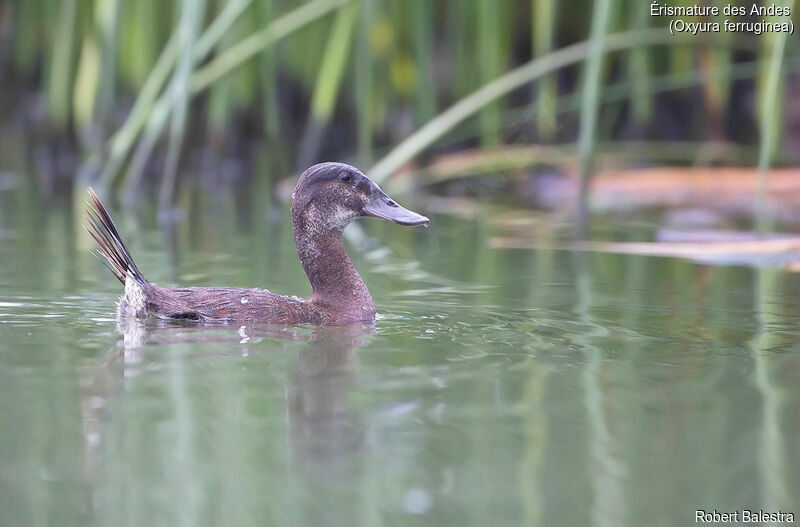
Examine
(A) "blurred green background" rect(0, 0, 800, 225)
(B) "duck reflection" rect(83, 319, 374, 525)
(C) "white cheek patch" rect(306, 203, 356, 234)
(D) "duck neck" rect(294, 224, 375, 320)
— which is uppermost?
(A) "blurred green background" rect(0, 0, 800, 225)

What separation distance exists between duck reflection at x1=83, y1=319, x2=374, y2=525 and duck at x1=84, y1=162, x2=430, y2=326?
0.85ft

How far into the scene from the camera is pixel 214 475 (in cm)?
256

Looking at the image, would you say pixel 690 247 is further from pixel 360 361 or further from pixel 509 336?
pixel 360 361

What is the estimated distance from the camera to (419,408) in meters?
3.09

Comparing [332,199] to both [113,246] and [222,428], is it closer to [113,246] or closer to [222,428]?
[113,246]

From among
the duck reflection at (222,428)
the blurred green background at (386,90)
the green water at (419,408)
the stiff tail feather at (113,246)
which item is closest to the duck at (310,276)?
the stiff tail feather at (113,246)

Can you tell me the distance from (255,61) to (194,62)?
7.27ft

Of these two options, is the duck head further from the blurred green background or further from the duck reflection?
the blurred green background

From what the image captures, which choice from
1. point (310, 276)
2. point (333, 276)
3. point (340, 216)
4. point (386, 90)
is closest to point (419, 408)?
point (333, 276)

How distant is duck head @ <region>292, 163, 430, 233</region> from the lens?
190 inches

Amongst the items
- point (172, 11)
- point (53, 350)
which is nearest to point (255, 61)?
point (172, 11)

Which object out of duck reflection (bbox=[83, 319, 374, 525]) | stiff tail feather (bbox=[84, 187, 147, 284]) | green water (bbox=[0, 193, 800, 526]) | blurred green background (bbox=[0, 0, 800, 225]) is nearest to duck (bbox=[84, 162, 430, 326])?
stiff tail feather (bbox=[84, 187, 147, 284])

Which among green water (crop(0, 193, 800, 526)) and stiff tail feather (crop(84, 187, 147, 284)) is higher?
stiff tail feather (crop(84, 187, 147, 284))

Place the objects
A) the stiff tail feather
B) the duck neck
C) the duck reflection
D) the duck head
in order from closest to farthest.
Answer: the duck reflection → the stiff tail feather → the duck neck → the duck head
